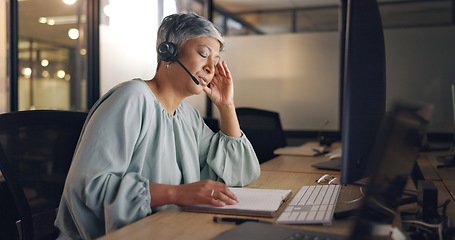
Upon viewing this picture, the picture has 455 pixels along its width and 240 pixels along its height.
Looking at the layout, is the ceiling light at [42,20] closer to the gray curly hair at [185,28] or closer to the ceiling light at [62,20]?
the ceiling light at [62,20]

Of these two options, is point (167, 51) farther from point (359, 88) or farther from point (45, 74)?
point (45, 74)

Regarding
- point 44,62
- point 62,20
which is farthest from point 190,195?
point 62,20

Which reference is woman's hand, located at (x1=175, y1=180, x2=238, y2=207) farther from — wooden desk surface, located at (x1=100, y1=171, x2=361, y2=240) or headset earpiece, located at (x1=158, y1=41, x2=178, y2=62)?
headset earpiece, located at (x1=158, y1=41, x2=178, y2=62)

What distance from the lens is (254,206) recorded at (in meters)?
1.01

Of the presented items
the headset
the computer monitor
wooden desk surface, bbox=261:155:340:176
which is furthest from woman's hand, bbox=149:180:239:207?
wooden desk surface, bbox=261:155:340:176

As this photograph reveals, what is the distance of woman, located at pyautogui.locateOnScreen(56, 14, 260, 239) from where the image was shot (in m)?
0.98

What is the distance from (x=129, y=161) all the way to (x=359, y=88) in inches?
24.6

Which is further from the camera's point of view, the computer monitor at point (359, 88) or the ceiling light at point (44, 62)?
the ceiling light at point (44, 62)

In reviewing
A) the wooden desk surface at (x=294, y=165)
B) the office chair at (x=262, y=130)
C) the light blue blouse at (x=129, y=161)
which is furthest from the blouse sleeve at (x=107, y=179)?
the office chair at (x=262, y=130)

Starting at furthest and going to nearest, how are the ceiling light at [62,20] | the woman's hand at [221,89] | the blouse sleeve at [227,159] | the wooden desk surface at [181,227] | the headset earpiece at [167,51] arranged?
the ceiling light at [62,20] → the woman's hand at [221,89] → the blouse sleeve at [227,159] → the headset earpiece at [167,51] → the wooden desk surface at [181,227]

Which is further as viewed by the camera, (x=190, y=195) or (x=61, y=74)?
(x=61, y=74)

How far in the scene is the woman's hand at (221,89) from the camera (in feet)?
5.02

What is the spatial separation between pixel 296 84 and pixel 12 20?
2.60 meters

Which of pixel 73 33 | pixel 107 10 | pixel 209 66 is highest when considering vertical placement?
pixel 107 10
